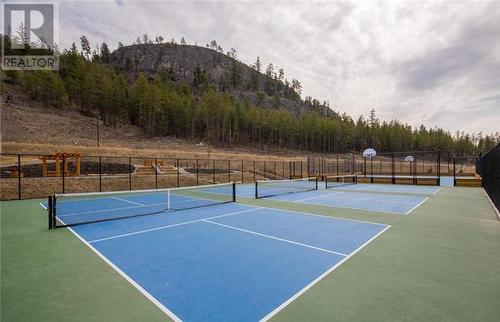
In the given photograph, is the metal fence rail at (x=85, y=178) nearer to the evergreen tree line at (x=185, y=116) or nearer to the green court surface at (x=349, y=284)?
the green court surface at (x=349, y=284)

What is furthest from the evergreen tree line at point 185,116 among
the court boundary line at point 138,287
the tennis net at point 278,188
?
the court boundary line at point 138,287

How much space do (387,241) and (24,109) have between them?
247ft

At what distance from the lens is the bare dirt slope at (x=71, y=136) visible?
3940 cm

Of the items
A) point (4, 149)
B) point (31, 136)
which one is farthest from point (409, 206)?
point (31, 136)

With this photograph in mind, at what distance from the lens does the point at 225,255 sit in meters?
5.92

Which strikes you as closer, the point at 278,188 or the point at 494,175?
the point at 494,175

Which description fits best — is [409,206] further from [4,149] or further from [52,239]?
[4,149]

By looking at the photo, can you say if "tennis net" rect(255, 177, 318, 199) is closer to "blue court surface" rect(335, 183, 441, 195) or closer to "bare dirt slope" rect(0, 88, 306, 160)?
"blue court surface" rect(335, 183, 441, 195)

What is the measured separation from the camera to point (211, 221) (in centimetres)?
951

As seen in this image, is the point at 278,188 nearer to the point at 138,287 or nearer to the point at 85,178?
the point at 85,178

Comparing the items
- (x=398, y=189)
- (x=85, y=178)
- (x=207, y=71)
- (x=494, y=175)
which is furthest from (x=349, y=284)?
(x=207, y=71)

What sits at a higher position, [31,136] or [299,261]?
[31,136]

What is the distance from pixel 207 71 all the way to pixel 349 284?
185 meters

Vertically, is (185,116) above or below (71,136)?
above
